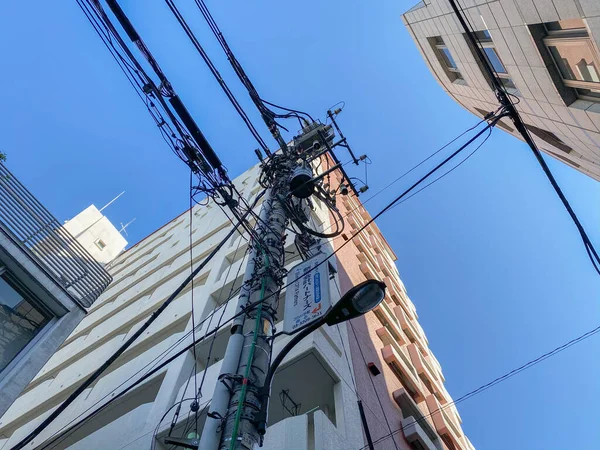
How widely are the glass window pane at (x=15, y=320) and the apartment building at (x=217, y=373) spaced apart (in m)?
2.73

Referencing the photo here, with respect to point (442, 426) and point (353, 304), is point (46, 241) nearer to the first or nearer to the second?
point (353, 304)

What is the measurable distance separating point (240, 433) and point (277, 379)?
16.6 ft

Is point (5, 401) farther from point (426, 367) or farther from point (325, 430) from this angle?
point (426, 367)

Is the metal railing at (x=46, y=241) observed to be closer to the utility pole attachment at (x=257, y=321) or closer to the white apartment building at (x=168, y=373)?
Answer: the white apartment building at (x=168, y=373)

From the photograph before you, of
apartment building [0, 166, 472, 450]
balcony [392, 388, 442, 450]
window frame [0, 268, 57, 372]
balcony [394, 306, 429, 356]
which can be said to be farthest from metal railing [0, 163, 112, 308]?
balcony [394, 306, 429, 356]

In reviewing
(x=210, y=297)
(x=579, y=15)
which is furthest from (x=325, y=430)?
(x=579, y=15)

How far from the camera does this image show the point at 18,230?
8.16 metres

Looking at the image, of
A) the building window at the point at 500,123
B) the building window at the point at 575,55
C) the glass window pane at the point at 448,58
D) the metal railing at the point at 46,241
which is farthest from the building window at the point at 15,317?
the building window at the point at 500,123

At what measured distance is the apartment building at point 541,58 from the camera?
805 cm

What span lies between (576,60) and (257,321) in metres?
8.99

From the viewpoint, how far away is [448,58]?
14859 millimetres

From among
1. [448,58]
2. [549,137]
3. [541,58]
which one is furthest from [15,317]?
[549,137]

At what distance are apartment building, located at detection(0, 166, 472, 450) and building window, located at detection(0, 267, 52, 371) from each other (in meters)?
2.73

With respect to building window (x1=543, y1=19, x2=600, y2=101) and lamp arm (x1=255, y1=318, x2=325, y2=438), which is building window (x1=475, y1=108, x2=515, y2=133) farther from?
lamp arm (x1=255, y1=318, x2=325, y2=438)
